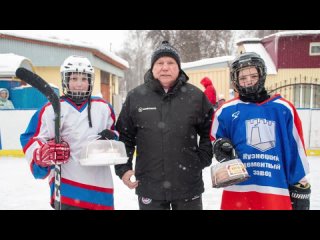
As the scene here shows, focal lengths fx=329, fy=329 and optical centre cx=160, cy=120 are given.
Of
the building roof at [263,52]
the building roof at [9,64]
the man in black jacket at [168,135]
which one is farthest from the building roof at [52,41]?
the man in black jacket at [168,135]

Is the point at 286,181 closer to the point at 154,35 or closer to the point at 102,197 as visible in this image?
the point at 102,197

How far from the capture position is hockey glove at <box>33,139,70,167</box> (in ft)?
6.55

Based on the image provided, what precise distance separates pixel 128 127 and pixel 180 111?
405 millimetres

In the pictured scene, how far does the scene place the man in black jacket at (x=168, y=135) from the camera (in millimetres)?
2172

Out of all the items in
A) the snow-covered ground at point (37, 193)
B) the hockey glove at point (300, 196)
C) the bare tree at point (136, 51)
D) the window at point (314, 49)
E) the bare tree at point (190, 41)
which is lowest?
the snow-covered ground at point (37, 193)

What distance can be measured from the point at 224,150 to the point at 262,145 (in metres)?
0.25

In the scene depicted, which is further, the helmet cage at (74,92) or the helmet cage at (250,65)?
the helmet cage at (74,92)

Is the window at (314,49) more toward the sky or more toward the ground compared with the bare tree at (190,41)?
more toward the ground

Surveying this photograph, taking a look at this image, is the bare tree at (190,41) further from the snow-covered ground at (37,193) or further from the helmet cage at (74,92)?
the helmet cage at (74,92)

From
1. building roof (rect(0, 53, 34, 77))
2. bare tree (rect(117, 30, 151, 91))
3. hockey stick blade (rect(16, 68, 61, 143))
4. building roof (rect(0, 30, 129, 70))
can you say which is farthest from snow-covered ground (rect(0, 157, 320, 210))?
bare tree (rect(117, 30, 151, 91))

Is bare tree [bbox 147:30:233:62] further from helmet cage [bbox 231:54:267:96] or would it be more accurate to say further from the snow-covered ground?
helmet cage [bbox 231:54:267:96]

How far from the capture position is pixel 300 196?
1.94 metres

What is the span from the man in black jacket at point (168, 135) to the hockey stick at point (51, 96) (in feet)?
1.41

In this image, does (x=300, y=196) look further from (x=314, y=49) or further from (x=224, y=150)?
(x=314, y=49)
